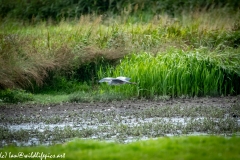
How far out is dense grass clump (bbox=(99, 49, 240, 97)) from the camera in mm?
15656

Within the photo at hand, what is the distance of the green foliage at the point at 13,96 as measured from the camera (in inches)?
594

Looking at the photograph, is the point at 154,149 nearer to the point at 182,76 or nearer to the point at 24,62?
the point at 182,76

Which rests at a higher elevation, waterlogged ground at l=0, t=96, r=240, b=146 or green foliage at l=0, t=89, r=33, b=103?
waterlogged ground at l=0, t=96, r=240, b=146

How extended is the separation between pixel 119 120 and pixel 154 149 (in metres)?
4.23

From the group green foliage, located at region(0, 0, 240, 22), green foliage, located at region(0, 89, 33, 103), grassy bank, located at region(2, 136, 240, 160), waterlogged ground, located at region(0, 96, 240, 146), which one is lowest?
green foliage, located at region(0, 0, 240, 22)

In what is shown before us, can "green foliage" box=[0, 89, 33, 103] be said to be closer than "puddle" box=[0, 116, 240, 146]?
No

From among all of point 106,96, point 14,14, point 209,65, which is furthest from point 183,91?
point 14,14

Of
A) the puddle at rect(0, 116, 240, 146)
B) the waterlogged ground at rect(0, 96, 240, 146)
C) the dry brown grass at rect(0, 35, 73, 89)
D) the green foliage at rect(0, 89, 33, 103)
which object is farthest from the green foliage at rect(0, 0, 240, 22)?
the puddle at rect(0, 116, 240, 146)

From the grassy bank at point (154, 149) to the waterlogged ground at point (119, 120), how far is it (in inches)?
64.3

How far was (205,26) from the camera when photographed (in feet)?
68.4

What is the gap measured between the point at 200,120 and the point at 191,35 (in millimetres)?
8752

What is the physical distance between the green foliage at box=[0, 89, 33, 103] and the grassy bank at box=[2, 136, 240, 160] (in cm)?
705

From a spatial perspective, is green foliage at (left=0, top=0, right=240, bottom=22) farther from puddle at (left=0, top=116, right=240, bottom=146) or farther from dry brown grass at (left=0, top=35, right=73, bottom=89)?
puddle at (left=0, top=116, right=240, bottom=146)

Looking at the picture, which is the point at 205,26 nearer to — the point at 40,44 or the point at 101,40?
the point at 101,40
